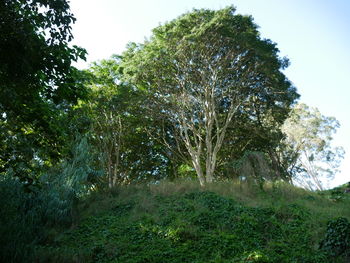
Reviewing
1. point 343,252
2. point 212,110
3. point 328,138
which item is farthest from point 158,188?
point 328,138

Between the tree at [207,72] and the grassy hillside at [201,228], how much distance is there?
11.9 feet

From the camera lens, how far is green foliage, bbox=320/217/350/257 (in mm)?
6219

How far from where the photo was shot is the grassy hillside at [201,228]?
21.5 ft

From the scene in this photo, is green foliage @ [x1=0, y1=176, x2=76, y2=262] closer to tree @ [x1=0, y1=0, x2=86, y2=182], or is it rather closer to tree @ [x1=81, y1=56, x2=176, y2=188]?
tree @ [x1=0, y1=0, x2=86, y2=182]

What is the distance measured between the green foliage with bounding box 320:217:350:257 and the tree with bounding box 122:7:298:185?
24.4 ft

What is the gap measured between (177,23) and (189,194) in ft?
29.0

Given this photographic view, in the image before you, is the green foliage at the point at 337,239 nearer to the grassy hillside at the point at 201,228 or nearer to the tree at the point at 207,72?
the grassy hillside at the point at 201,228

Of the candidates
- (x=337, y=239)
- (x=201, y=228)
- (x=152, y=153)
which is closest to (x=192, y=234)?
(x=201, y=228)

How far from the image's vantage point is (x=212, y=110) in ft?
50.7

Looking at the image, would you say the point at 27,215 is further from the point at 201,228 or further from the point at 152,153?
the point at 152,153

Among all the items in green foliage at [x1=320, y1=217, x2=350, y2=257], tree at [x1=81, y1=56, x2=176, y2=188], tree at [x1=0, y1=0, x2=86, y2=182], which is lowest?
green foliage at [x1=320, y1=217, x2=350, y2=257]

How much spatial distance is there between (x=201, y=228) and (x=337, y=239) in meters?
3.42

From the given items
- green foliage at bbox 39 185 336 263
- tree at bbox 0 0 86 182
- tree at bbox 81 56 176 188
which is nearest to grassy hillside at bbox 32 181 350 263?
green foliage at bbox 39 185 336 263

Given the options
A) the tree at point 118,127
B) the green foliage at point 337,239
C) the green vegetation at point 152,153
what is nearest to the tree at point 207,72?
the green vegetation at point 152,153
